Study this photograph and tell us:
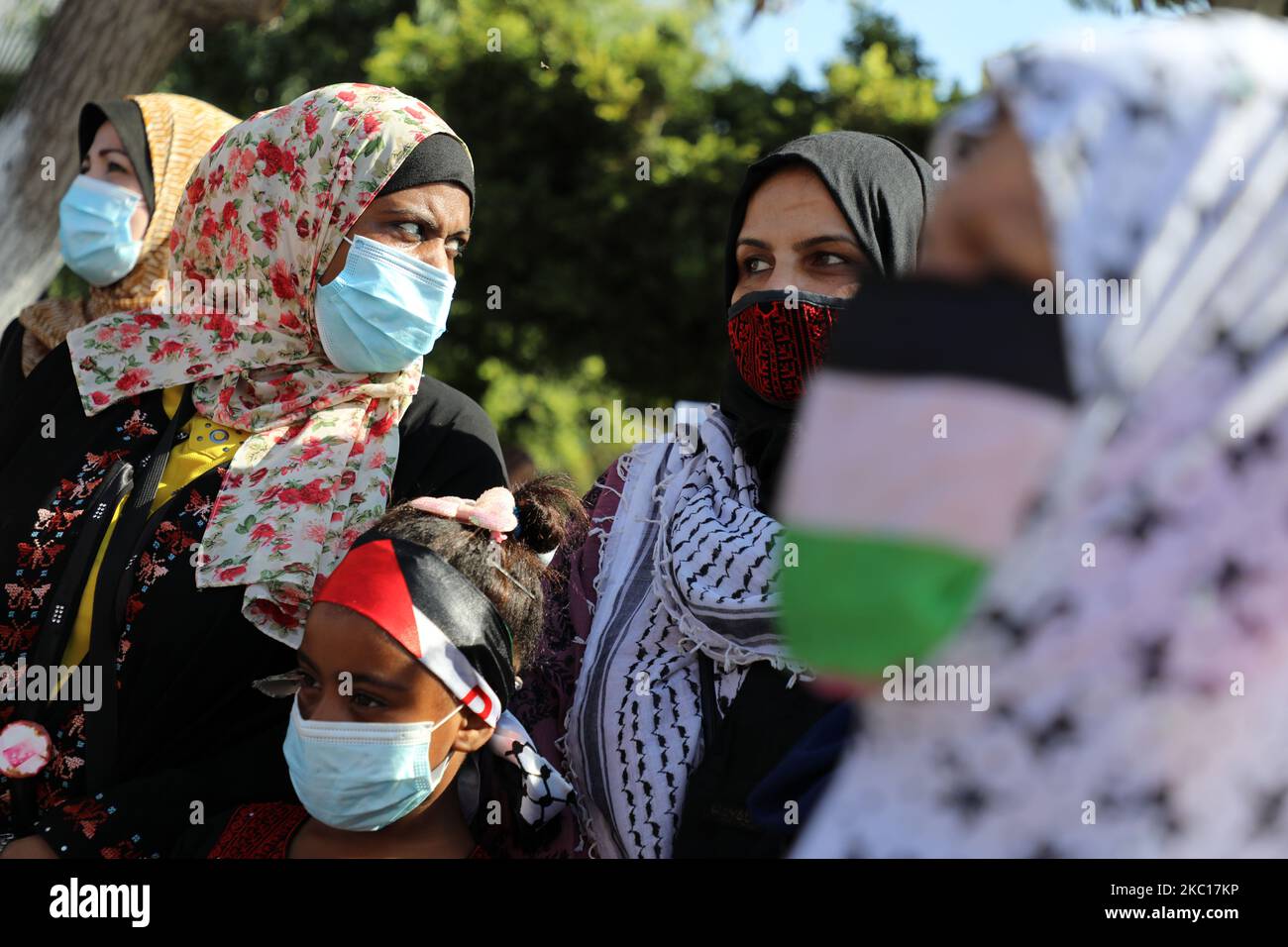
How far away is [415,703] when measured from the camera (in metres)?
2.54

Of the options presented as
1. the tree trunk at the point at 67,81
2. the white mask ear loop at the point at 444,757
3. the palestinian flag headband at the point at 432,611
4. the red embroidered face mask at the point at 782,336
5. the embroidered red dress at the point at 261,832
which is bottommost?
the embroidered red dress at the point at 261,832

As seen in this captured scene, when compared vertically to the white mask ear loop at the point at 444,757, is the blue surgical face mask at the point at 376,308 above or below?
above

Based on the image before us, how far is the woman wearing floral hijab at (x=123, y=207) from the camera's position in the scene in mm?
4223

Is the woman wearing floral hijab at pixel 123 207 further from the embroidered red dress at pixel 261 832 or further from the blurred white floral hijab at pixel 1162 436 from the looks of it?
the blurred white floral hijab at pixel 1162 436

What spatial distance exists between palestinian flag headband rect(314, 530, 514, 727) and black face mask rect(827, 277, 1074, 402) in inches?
54.4

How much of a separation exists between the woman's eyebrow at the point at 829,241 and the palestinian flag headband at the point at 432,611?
98cm

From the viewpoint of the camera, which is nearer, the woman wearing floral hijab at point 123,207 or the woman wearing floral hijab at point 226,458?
the woman wearing floral hijab at point 226,458

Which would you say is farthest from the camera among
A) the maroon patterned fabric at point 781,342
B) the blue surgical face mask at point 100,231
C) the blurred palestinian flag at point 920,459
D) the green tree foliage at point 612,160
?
the green tree foliage at point 612,160

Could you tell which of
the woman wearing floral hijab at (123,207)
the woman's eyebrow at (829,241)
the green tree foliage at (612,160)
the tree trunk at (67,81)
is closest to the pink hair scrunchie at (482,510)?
the woman's eyebrow at (829,241)

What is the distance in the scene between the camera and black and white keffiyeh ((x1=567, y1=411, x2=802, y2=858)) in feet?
8.33

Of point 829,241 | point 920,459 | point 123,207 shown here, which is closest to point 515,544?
point 829,241

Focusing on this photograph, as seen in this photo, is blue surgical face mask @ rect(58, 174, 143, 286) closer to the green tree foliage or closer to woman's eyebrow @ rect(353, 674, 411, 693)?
woman's eyebrow @ rect(353, 674, 411, 693)

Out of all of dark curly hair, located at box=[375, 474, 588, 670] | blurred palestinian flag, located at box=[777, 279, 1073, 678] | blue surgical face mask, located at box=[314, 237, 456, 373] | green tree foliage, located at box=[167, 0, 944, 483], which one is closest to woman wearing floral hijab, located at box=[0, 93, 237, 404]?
blue surgical face mask, located at box=[314, 237, 456, 373]

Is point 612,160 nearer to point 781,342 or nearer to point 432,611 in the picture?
point 781,342
